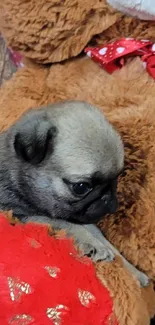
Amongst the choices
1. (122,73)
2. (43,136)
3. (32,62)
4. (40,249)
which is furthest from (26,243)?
(32,62)

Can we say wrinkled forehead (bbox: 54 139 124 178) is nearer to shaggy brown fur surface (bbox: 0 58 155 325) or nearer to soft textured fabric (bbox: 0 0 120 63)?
shaggy brown fur surface (bbox: 0 58 155 325)

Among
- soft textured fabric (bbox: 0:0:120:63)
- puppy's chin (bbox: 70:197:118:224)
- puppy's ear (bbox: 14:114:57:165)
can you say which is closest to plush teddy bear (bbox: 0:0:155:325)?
soft textured fabric (bbox: 0:0:120:63)

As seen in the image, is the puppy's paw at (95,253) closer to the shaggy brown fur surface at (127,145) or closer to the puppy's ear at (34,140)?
the shaggy brown fur surface at (127,145)

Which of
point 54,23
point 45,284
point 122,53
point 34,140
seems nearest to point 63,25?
point 54,23

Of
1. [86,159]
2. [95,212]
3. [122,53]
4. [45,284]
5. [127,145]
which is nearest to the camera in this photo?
[45,284]

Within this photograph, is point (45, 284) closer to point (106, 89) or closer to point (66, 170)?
point (66, 170)

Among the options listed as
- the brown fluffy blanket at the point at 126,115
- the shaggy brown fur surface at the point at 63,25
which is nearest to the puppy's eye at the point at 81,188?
the brown fluffy blanket at the point at 126,115

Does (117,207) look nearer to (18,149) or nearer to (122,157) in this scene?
(122,157)
